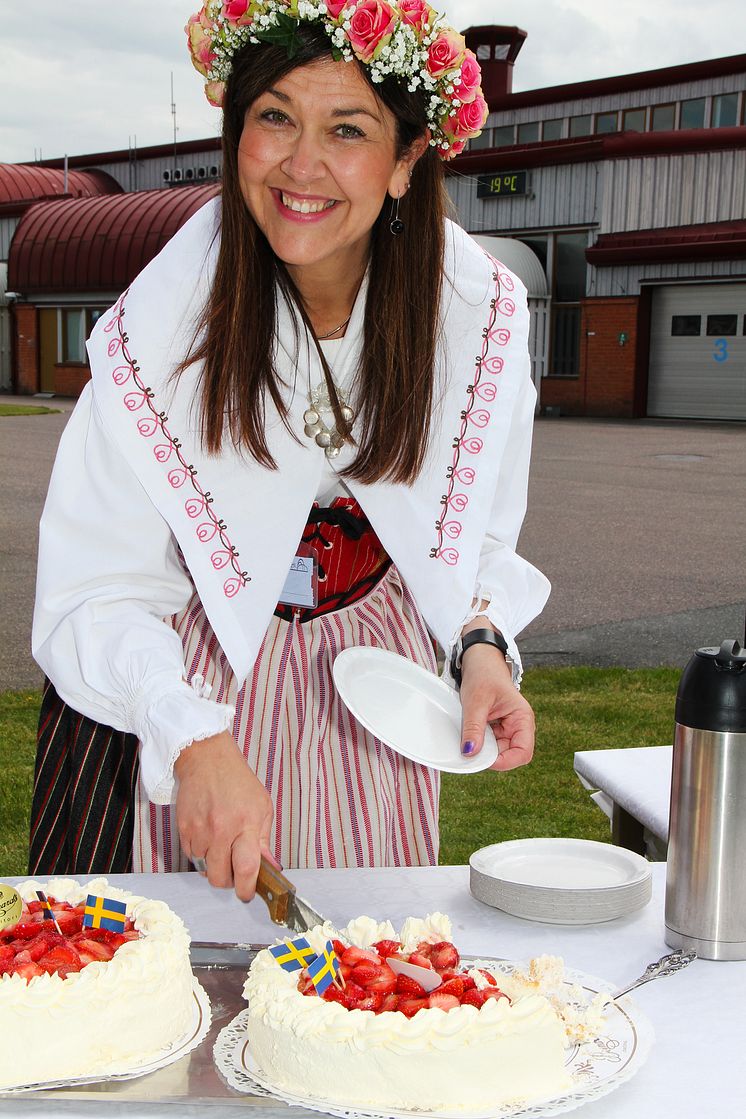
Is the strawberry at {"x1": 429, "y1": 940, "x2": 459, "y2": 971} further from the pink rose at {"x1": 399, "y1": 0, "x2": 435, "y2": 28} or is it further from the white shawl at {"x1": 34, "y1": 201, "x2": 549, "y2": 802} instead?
the pink rose at {"x1": 399, "y1": 0, "x2": 435, "y2": 28}

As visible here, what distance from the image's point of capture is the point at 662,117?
2491 centimetres

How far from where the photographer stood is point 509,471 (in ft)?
7.04

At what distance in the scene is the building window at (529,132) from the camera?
2681 cm

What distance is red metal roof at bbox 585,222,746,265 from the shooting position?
66.5 feet

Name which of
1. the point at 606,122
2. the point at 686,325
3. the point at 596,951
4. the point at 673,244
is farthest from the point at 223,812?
the point at 606,122

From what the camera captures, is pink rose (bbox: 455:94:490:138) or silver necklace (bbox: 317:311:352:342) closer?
pink rose (bbox: 455:94:490:138)

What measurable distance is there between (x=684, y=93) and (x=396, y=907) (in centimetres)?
2538

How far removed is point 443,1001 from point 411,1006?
30 millimetres

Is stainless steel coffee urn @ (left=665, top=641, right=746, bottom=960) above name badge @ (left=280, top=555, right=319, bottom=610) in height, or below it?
below

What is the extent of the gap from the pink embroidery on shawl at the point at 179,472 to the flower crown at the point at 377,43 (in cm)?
45

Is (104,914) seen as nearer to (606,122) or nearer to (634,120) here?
(634,120)

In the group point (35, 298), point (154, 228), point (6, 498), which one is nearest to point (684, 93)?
point (154, 228)

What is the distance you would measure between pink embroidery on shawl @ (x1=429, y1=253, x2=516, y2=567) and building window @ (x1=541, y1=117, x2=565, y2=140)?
25783 mm

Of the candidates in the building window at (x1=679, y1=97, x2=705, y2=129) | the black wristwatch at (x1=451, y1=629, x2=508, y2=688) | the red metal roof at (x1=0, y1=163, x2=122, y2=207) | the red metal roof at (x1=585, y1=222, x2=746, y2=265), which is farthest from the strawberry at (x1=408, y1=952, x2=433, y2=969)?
the red metal roof at (x1=0, y1=163, x2=122, y2=207)
